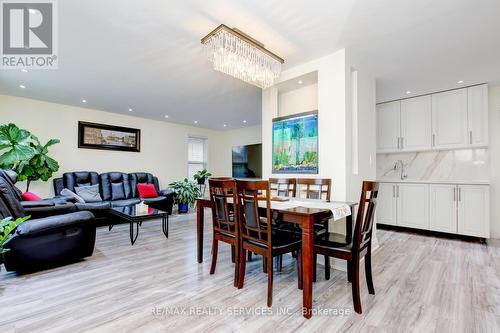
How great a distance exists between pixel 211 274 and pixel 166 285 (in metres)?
0.44

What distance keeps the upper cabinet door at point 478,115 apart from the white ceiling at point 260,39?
10.0 inches

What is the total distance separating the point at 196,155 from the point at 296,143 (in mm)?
4845

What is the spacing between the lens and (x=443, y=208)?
3.85 meters

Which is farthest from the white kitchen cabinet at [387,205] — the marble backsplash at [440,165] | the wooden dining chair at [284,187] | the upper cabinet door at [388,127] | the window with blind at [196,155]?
the window with blind at [196,155]

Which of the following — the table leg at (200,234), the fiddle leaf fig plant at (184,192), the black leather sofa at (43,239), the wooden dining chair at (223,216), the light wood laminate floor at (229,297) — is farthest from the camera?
the fiddle leaf fig plant at (184,192)

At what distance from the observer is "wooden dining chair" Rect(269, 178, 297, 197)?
299cm

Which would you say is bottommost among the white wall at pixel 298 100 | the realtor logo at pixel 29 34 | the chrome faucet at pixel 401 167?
→ the chrome faucet at pixel 401 167

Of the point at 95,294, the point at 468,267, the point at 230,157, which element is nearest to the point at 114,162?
the point at 230,157

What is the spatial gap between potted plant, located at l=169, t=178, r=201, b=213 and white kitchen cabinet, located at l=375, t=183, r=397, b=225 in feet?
14.1

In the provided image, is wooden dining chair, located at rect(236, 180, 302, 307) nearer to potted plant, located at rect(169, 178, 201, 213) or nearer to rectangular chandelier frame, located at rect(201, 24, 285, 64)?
rectangular chandelier frame, located at rect(201, 24, 285, 64)

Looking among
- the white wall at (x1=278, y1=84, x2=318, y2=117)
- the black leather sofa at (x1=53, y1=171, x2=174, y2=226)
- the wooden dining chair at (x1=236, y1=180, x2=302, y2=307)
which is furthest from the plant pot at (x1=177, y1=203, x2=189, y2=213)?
the wooden dining chair at (x1=236, y1=180, x2=302, y2=307)

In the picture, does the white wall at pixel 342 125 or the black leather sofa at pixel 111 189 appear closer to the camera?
the white wall at pixel 342 125

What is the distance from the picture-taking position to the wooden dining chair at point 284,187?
299 centimetres

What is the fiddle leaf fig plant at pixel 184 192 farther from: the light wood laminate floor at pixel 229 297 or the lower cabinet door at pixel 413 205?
the lower cabinet door at pixel 413 205
